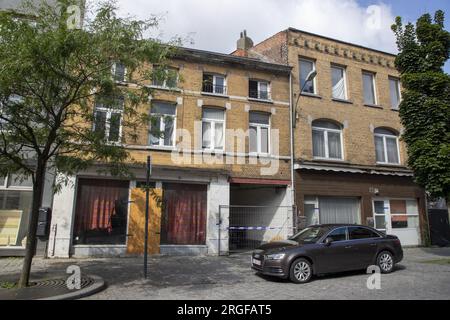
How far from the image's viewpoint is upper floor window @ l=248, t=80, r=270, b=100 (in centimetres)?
1688

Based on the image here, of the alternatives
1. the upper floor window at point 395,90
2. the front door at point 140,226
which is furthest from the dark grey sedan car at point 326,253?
the upper floor window at point 395,90

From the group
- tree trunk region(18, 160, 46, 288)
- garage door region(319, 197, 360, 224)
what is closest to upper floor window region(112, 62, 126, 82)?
tree trunk region(18, 160, 46, 288)

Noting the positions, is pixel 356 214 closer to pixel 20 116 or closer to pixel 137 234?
pixel 137 234

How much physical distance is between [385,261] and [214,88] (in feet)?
32.0

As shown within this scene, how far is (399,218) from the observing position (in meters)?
18.7

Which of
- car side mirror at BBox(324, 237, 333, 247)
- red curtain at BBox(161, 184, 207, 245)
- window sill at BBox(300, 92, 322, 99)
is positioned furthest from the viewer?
window sill at BBox(300, 92, 322, 99)

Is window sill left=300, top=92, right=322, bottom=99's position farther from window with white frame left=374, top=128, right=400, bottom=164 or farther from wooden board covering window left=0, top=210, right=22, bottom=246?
wooden board covering window left=0, top=210, right=22, bottom=246

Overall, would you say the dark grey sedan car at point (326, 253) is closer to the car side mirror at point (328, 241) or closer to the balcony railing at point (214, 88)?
the car side mirror at point (328, 241)

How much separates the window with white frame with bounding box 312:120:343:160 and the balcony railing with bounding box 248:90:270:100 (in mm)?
2738

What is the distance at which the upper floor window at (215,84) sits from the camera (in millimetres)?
16109

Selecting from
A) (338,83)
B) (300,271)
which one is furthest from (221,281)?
(338,83)

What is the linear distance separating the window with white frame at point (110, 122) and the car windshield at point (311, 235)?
5699 millimetres
